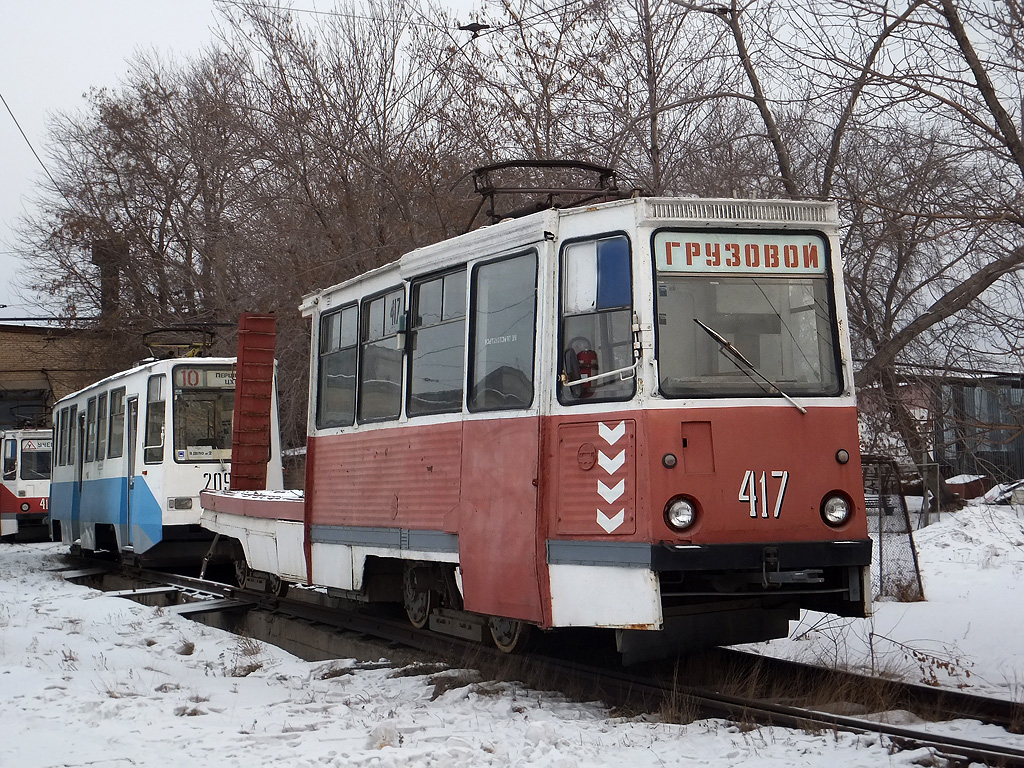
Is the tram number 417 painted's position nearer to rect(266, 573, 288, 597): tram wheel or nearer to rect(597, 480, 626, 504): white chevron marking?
rect(266, 573, 288, 597): tram wheel

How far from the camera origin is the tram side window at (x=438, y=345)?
870 cm

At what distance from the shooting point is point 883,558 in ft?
41.1

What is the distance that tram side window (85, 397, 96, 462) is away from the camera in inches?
800

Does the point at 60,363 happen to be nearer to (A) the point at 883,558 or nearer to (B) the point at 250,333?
(B) the point at 250,333

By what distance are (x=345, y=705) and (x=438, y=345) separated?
2.94 meters

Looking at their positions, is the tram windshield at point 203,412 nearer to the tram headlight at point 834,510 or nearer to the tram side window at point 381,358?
the tram side window at point 381,358

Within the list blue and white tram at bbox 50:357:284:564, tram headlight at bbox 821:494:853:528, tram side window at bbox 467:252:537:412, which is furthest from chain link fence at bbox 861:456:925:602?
blue and white tram at bbox 50:357:284:564

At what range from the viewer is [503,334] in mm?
8133

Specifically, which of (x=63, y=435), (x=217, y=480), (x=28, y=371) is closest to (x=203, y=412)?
(x=217, y=480)

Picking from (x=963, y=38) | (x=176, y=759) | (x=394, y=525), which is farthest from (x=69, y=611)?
(x=963, y=38)

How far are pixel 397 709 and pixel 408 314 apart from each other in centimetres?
353

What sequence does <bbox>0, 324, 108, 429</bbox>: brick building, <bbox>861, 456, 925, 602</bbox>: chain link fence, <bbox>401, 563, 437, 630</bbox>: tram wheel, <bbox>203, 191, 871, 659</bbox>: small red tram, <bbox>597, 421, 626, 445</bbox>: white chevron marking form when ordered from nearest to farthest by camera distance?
1. <bbox>203, 191, 871, 659</bbox>: small red tram
2. <bbox>597, 421, 626, 445</bbox>: white chevron marking
3. <bbox>401, 563, 437, 630</bbox>: tram wheel
4. <bbox>861, 456, 925, 602</bbox>: chain link fence
5. <bbox>0, 324, 108, 429</bbox>: brick building

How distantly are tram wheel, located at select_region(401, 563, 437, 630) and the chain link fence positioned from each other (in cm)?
511

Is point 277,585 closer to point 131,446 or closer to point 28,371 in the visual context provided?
point 131,446
